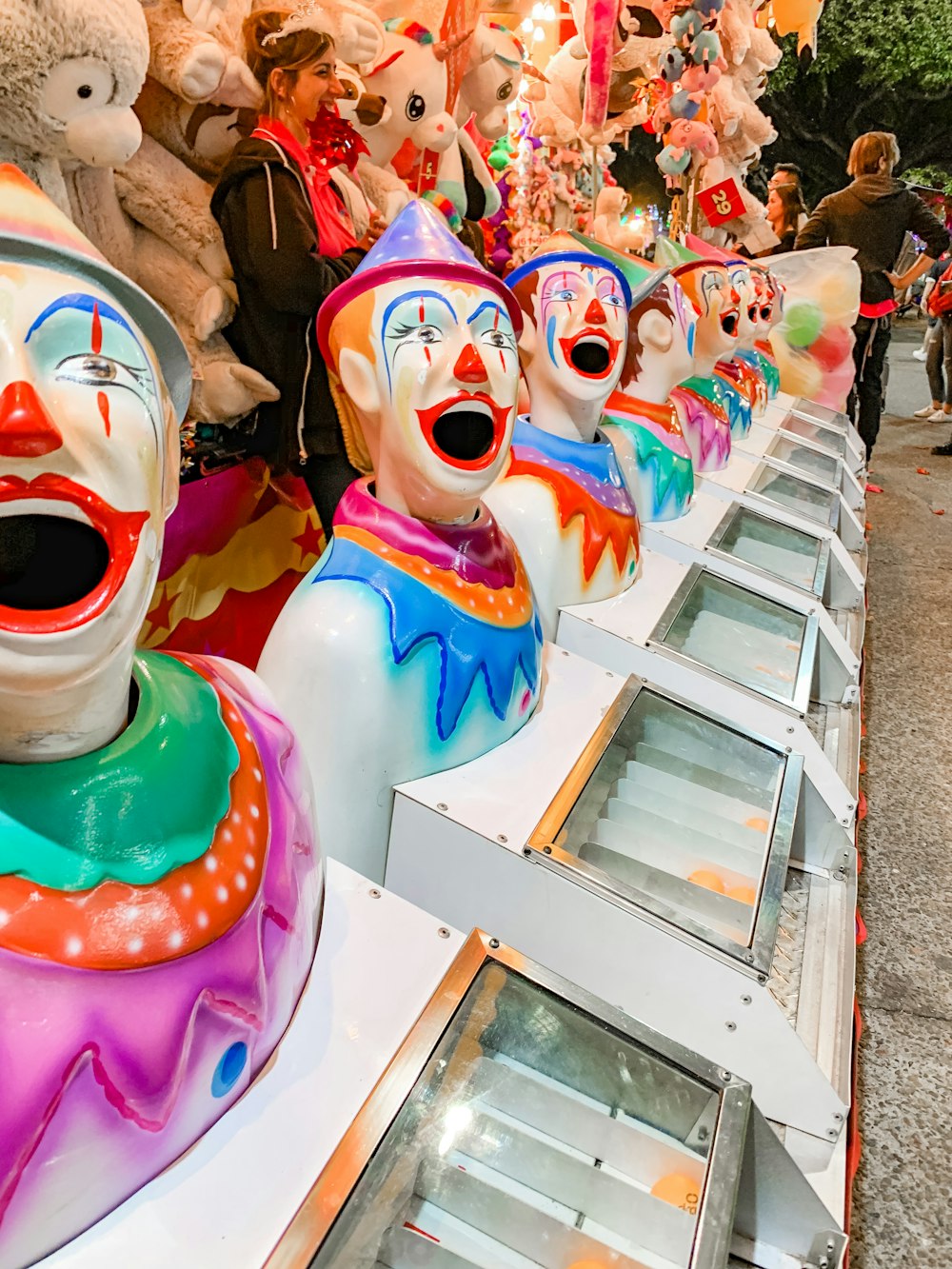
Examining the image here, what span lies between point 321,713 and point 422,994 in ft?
1.51

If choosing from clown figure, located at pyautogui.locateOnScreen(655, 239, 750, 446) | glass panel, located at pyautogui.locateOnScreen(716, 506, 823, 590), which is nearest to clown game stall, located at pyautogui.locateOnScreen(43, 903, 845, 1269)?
glass panel, located at pyautogui.locateOnScreen(716, 506, 823, 590)

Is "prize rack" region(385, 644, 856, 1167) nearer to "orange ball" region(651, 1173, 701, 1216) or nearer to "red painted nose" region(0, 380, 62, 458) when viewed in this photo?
"orange ball" region(651, 1173, 701, 1216)

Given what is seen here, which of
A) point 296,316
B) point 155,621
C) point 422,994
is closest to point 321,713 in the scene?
point 422,994

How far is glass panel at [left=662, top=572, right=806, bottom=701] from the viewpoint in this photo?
85.5 inches

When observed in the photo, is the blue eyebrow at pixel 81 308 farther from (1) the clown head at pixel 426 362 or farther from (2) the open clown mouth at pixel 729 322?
(2) the open clown mouth at pixel 729 322

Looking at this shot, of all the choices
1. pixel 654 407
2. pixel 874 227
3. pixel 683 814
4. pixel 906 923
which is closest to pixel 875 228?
pixel 874 227

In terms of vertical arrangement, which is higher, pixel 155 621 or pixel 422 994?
pixel 422 994

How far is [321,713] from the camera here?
56.4 inches

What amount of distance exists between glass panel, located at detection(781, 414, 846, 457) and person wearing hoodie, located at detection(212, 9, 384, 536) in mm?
2876

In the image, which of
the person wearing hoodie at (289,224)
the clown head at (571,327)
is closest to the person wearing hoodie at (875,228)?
the clown head at (571,327)

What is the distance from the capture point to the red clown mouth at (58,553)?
71cm

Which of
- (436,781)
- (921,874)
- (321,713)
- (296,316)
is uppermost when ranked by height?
(296,316)

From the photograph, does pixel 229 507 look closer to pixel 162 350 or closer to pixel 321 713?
pixel 321 713

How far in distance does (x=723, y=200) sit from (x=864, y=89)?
11.7 meters
